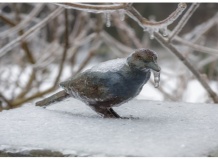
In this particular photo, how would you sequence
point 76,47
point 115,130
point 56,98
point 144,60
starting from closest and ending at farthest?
point 115,130 < point 144,60 < point 56,98 < point 76,47

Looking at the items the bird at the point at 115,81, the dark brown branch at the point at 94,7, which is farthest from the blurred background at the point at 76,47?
the bird at the point at 115,81

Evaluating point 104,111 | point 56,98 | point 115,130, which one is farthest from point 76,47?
point 115,130

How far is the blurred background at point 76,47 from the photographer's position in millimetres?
2629

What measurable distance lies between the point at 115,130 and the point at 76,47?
6.04ft

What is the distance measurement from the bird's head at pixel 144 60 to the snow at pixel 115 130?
0.48 ft

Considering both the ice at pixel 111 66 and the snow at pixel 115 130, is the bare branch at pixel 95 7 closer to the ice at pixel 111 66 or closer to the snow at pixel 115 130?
the ice at pixel 111 66

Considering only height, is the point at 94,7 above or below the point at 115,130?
above

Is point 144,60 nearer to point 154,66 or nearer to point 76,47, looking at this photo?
point 154,66

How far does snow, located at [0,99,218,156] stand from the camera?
1.12m

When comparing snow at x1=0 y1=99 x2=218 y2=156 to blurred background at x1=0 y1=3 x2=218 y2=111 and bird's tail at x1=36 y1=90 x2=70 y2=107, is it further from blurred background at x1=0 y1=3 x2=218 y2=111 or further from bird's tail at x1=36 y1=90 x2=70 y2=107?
blurred background at x1=0 y1=3 x2=218 y2=111

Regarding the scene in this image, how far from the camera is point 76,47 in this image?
10.1 feet

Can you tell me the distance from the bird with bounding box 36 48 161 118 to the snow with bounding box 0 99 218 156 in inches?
1.9

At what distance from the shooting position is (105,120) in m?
1.38

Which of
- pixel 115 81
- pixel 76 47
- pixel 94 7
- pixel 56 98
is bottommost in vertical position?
pixel 76 47
